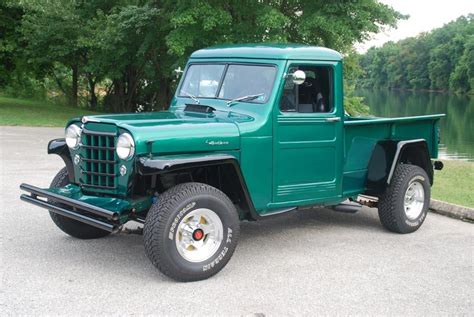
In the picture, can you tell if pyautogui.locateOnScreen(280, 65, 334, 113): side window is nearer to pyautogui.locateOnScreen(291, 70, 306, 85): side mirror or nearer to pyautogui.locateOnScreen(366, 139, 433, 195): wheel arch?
pyautogui.locateOnScreen(291, 70, 306, 85): side mirror

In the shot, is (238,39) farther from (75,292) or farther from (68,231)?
(75,292)

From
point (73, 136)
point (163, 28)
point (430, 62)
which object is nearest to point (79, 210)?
point (73, 136)

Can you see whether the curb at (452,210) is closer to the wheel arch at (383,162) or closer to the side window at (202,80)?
the wheel arch at (383,162)

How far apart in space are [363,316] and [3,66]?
23.8m

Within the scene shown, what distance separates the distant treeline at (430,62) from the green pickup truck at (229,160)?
77.0 meters

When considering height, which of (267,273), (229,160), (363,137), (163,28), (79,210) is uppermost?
(163,28)

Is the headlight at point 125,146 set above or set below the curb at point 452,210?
above

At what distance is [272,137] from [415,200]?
2.40 metres

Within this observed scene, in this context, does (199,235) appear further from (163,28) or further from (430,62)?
(430,62)

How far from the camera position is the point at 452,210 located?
7.82m

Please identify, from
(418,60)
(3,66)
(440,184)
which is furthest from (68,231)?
(418,60)

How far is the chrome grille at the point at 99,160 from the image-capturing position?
16.9ft

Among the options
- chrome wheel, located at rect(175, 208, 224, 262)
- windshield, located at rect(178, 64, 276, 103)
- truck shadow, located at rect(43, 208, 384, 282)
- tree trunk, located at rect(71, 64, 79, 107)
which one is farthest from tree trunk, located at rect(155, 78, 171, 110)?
chrome wheel, located at rect(175, 208, 224, 262)

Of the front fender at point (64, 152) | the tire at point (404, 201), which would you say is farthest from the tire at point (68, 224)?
the tire at point (404, 201)
